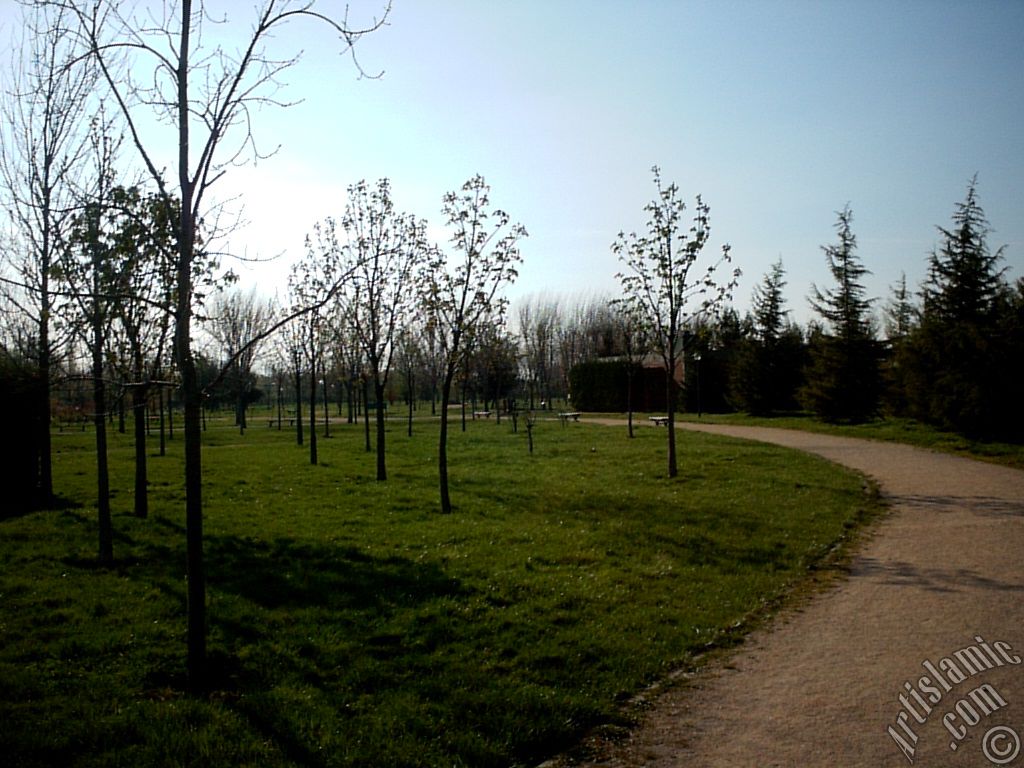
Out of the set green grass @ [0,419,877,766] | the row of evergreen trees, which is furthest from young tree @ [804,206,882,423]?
green grass @ [0,419,877,766]

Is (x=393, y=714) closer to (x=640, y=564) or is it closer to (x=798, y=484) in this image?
(x=640, y=564)

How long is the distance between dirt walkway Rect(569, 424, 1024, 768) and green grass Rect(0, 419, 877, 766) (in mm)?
439

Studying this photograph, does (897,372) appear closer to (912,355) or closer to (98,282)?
(912,355)

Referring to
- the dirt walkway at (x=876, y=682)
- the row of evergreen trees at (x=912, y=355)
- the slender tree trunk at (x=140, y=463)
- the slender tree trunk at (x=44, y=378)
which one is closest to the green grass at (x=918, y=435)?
the row of evergreen trees at (x=912, y=355)

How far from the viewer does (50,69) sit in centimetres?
917

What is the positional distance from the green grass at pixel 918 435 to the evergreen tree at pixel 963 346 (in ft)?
1.85

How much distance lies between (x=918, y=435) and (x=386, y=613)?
22570mm

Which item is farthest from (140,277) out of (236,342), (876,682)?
(236,342)

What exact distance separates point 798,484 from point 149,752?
1292 centimetres

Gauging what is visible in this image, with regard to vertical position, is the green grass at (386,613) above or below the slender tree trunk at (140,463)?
below

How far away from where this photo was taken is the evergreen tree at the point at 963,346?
20.6m

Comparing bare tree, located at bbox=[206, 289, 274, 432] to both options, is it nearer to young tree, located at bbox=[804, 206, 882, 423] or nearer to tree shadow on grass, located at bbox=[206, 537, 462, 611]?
tree shadow on grass, located at bbox=[206, 537, 462, 611]

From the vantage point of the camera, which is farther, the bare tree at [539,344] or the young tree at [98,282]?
the bare tree at [539,344]

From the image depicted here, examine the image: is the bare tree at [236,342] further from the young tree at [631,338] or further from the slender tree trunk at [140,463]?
the young tree at [631,338]
